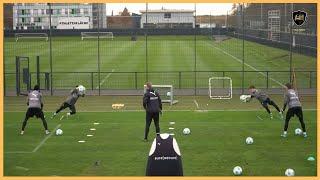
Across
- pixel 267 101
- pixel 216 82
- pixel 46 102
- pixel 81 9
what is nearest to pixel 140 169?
pixel 267 101

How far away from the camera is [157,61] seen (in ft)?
149

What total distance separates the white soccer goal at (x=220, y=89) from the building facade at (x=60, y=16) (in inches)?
323

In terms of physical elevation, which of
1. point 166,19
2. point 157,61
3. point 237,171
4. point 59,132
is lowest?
point 237,171

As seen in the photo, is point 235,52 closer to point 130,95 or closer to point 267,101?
point 130,95

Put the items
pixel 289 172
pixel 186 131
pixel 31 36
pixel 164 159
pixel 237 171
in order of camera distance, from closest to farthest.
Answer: pixel 164 159
pixel 289 172
pixel 237 171
pixel 186 131
pixel 31 36

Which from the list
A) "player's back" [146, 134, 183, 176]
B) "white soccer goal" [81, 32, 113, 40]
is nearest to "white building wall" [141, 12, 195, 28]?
"white soccer goal" [81, 32, 113, 40]

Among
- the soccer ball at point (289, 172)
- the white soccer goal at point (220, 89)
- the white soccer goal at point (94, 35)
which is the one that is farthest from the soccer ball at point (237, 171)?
the white soccer goal at point (94, 35)

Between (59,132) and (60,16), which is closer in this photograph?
(59,132)

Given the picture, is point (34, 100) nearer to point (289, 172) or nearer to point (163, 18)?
point (289, 172)

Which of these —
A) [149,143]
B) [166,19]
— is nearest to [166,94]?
[166,19]

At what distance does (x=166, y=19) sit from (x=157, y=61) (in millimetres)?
9104

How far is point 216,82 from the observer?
35781 mm

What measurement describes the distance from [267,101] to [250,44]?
19243 mm

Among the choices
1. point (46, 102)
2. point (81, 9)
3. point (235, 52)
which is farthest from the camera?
point (235, 52)
